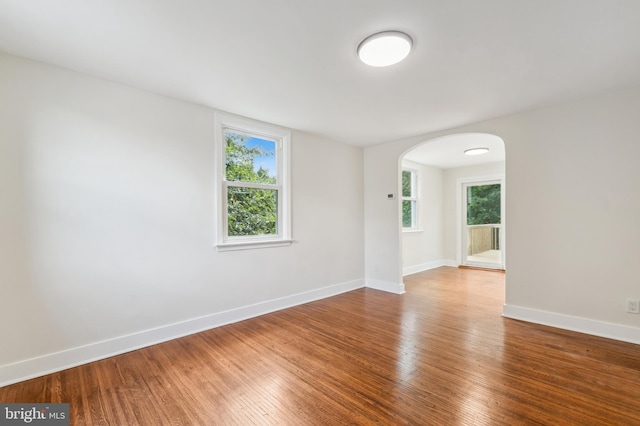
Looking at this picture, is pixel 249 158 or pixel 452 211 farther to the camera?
pixel 452 211

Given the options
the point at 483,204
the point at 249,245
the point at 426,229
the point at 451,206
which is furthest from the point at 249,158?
the point at 483,204

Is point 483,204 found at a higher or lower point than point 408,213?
higher

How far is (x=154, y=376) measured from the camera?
6.90 ft

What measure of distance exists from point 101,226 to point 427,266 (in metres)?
6.10

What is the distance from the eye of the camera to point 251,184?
135 inches

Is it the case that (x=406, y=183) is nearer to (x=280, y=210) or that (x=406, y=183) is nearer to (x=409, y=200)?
(x=409, y=200)

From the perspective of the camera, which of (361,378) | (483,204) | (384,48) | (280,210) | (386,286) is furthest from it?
(483,204)

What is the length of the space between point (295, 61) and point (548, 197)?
3.05 meters

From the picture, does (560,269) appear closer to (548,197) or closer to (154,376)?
(548,197)

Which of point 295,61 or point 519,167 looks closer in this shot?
point 295,61

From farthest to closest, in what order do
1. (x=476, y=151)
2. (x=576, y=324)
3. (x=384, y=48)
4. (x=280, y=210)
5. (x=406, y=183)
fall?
(x=406, y=183)
(x=476, y=151)
(x=280, y=210)
(x=576, y=324)
(x=384, y=48)

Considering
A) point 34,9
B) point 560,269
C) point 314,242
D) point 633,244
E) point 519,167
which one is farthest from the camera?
point 314,242

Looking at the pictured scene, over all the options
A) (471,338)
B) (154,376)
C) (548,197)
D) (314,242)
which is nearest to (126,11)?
(154,376)

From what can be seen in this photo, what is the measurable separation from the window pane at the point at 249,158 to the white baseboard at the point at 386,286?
8.10 feet
